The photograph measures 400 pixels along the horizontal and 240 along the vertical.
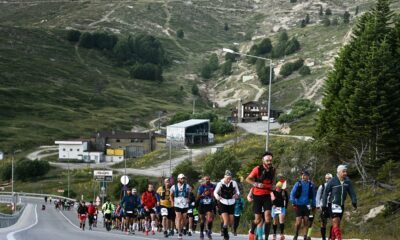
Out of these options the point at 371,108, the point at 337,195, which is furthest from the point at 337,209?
the point at 371,108

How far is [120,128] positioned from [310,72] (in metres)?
60.1

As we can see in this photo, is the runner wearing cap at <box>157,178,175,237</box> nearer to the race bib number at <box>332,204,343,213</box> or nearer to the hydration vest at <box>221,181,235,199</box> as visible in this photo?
the hydration vest at <box>221,181,235,199</box>

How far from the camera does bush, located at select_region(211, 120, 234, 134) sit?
480 ft

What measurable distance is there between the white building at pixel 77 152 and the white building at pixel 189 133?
14.1 m

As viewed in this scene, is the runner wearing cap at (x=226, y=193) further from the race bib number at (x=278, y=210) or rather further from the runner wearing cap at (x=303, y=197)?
the race bib number at (x=278, y=210)

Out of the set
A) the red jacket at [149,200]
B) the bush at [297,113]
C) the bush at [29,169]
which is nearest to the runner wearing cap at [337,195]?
the red jacket at [149,200]

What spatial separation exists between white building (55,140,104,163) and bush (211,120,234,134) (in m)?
24.6

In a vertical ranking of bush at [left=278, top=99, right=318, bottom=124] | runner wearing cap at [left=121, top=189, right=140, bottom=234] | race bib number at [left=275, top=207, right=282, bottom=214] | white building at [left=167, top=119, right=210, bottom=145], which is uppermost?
bush at [left=278, top=99, right=318, bottom=124]

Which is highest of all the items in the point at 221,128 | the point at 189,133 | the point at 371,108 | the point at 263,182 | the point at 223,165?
the point at 221,128

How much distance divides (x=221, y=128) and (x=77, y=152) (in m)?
30.1

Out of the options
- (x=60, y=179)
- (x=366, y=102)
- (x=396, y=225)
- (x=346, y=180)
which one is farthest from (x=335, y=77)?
(x=60, y=179)

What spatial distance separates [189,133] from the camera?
445 feet

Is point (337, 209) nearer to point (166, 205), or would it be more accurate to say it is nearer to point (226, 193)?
point (226, 193)

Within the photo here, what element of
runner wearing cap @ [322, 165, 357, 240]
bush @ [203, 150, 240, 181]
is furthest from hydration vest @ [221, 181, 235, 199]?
bush @ [203, 150, 240, 181]
